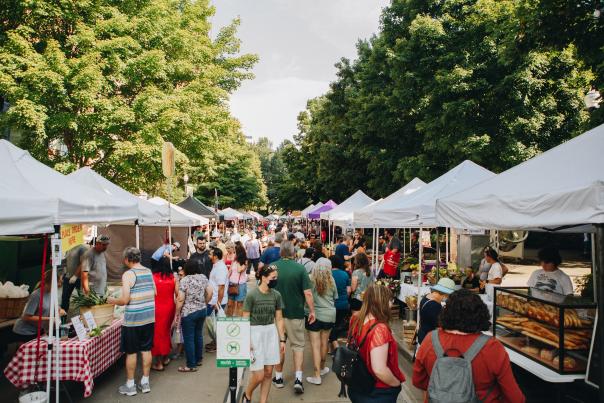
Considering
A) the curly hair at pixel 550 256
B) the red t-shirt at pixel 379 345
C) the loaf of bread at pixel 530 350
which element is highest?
the curly hair at pixel 550 256

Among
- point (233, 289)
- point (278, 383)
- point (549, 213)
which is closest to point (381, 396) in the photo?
point (549, 213)

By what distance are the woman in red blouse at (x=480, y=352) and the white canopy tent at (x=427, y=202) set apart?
461 centimetres

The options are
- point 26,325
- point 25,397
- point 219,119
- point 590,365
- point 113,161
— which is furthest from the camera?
point 219,119

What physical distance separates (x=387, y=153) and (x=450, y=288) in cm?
1855

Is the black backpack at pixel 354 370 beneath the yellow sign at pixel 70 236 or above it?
beneath

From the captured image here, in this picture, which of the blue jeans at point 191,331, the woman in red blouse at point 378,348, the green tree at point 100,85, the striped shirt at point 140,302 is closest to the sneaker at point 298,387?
the blue jeans at point 191,331

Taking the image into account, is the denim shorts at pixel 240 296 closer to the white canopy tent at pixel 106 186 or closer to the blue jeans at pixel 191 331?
the blue jeans at pixel 191 331

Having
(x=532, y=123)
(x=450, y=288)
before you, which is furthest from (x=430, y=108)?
(x=450, y=288)

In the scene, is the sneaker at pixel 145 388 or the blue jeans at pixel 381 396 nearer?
the blue jeans at pixel 381 396

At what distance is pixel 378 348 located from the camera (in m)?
Answer: 3.35

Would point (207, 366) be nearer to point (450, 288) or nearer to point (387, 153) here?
point (450, 288)

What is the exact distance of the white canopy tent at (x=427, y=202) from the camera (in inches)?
299

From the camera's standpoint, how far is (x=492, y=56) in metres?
16.8

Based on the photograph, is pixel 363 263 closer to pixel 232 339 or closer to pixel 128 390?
pixel 232 339
